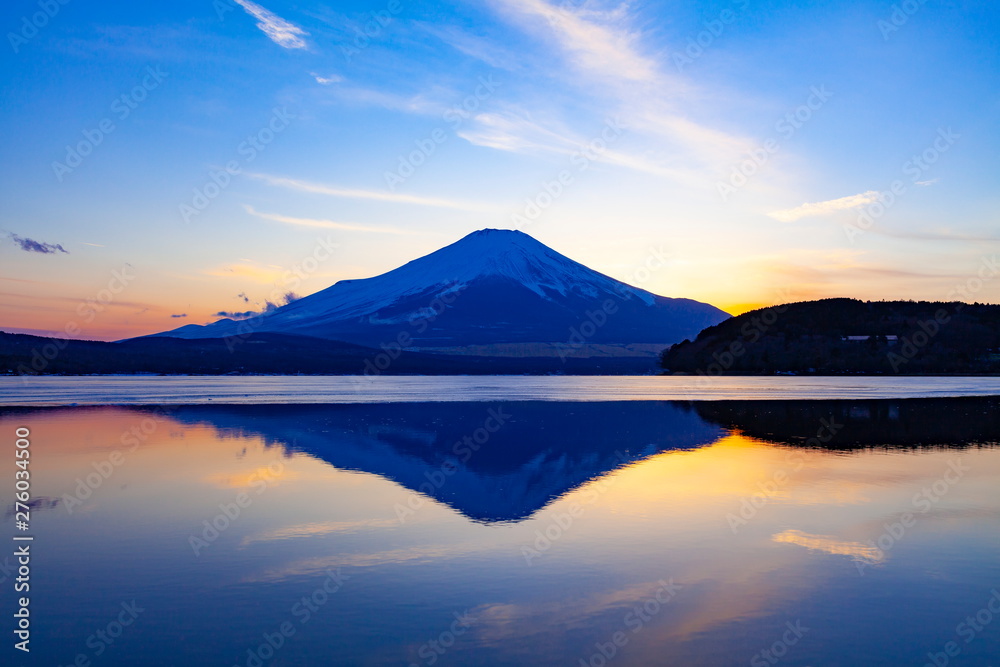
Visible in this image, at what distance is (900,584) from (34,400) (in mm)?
55899

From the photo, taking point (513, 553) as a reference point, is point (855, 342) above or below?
above

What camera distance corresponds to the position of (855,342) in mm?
132750

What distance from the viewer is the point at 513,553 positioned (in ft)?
38.8

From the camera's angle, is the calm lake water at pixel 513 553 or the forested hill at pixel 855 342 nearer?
the calm lake water at pixel 513 553

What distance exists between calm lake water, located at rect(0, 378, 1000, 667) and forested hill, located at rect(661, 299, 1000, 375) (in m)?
113

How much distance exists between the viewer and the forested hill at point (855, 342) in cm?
12575

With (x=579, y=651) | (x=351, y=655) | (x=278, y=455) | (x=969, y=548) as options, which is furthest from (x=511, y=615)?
(x=278, y=455)

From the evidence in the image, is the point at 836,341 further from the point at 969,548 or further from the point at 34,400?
the point at 969,548

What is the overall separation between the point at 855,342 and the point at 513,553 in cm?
13599

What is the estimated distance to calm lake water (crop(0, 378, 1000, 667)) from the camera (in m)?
8.18

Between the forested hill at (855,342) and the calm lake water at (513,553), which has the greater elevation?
the forested hill at (855,342)

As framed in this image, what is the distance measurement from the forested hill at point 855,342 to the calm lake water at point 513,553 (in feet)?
371

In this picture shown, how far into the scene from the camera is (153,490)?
1750cm

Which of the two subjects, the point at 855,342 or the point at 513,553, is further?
the point at 855,342
